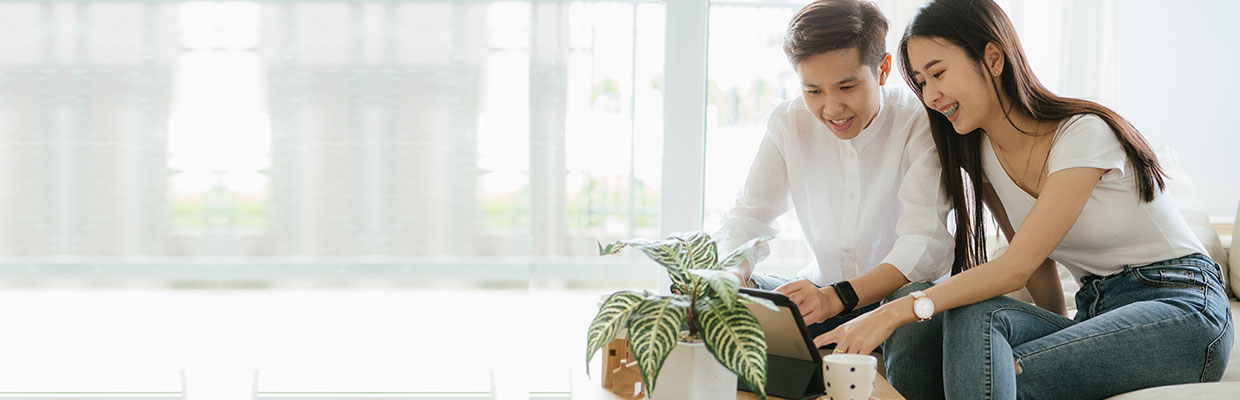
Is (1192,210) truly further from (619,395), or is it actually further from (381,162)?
(381,162)

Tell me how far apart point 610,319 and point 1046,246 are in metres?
0.80

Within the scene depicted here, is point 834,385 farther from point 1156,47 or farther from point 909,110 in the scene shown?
point 1156,47

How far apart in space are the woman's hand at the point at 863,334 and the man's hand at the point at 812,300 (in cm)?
12

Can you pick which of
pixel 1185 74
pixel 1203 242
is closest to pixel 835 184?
pixel 1203 242

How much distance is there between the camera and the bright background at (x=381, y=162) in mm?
2463

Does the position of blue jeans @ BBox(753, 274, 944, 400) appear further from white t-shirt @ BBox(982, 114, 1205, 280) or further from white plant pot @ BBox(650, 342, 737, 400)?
white plant pot @ BBox(650, 342, 737, 400)

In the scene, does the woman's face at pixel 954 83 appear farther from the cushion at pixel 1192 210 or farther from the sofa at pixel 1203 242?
the cushion at pixel 1192 210

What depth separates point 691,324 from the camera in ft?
3.06

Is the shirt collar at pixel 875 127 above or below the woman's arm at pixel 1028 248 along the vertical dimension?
above

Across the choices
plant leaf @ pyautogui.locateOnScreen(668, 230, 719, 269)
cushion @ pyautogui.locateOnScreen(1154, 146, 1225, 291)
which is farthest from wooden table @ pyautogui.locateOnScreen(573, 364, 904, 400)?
cushion @ pyautogui.locateOnScreen(1154, 146, 1225, 291)

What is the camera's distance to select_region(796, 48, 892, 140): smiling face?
1429 mm

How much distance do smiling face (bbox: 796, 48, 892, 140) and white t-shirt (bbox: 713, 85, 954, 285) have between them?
7cm

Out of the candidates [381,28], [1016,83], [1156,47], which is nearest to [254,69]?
[381,28]

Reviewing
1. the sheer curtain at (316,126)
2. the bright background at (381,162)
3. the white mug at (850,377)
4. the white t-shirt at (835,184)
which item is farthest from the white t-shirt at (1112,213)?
the sheer curtain at (316,126)
